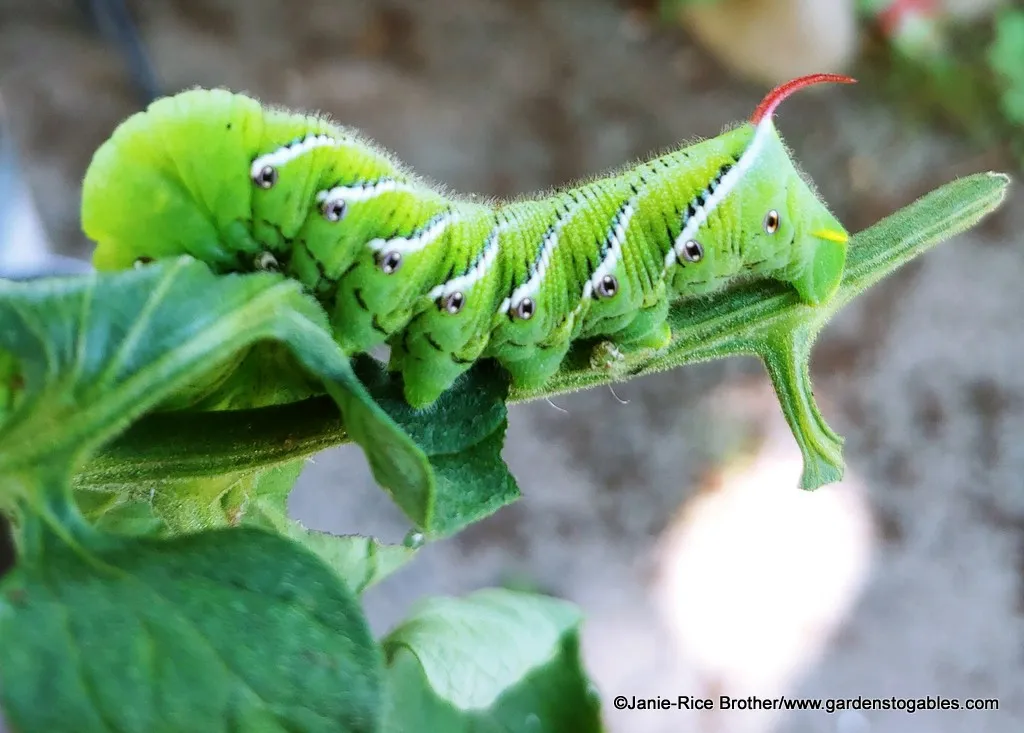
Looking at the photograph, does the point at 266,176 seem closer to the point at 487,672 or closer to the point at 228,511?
the point at 228,511

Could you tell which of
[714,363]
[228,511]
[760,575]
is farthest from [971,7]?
Answer: [228,511]

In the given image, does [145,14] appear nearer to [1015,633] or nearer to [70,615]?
[70,615]

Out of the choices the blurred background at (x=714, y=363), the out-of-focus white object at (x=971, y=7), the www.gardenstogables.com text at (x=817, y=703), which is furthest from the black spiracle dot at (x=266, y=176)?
the out-of-focus white object at (x=971, y=7)

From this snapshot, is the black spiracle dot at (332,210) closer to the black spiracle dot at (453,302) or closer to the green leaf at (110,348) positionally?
the black spiracle dot at (453,302)

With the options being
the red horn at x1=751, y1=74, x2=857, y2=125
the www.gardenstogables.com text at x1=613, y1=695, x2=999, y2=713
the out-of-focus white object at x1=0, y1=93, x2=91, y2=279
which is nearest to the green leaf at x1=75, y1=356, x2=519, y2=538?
the red horn at x1=751, y1=74, x2=857, y2=125

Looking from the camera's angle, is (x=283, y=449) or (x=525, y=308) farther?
(x=525, y=308)

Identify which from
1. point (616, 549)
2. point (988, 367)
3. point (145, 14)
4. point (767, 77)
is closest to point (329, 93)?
point (145, 14)
